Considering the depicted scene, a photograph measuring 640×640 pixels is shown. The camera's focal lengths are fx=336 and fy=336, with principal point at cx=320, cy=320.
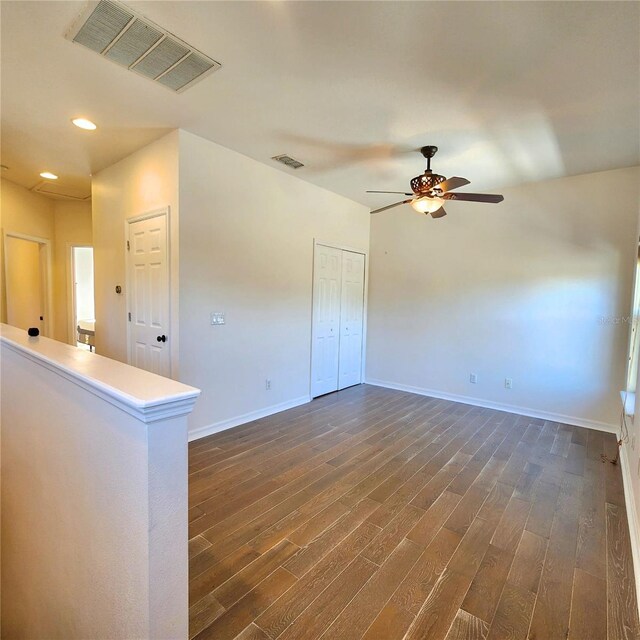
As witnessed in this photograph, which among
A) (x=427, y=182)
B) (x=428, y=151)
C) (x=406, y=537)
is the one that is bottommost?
(x=406, y=537)

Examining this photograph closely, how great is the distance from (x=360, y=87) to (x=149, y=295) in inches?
102

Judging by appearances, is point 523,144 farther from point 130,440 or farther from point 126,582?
point 126,582

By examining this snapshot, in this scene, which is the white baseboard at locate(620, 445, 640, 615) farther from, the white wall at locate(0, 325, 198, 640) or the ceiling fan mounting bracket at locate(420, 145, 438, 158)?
the ceiling fan mounting bracket at locate(420, 145, 438, 158)

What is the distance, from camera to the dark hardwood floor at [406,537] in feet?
4.88

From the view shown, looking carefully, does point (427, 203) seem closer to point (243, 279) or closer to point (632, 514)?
point (243, 279)

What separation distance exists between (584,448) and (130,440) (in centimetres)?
393

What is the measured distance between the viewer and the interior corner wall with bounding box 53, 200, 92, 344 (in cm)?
535

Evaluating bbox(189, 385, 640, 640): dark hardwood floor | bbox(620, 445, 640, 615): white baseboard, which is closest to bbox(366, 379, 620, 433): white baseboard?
bbox(189, 385, 640, 640): dark hardwood floor

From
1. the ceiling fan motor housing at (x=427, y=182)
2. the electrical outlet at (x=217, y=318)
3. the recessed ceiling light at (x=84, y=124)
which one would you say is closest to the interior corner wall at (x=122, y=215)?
the electrical outlet at (x=217, y=318)

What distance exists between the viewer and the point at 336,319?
4898mm

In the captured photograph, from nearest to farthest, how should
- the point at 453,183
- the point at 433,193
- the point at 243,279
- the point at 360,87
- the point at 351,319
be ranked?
the point at 360,87 → the point at 453,183 → the point at 433,193 → the point at 243,279 → the point at 351,319

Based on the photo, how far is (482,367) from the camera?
4.43m

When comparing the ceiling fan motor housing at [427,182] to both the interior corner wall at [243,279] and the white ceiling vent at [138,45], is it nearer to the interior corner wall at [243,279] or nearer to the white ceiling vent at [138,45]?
the interior corner wall at [243,279]

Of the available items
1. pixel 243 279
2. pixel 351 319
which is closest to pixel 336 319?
pixel 351 319
